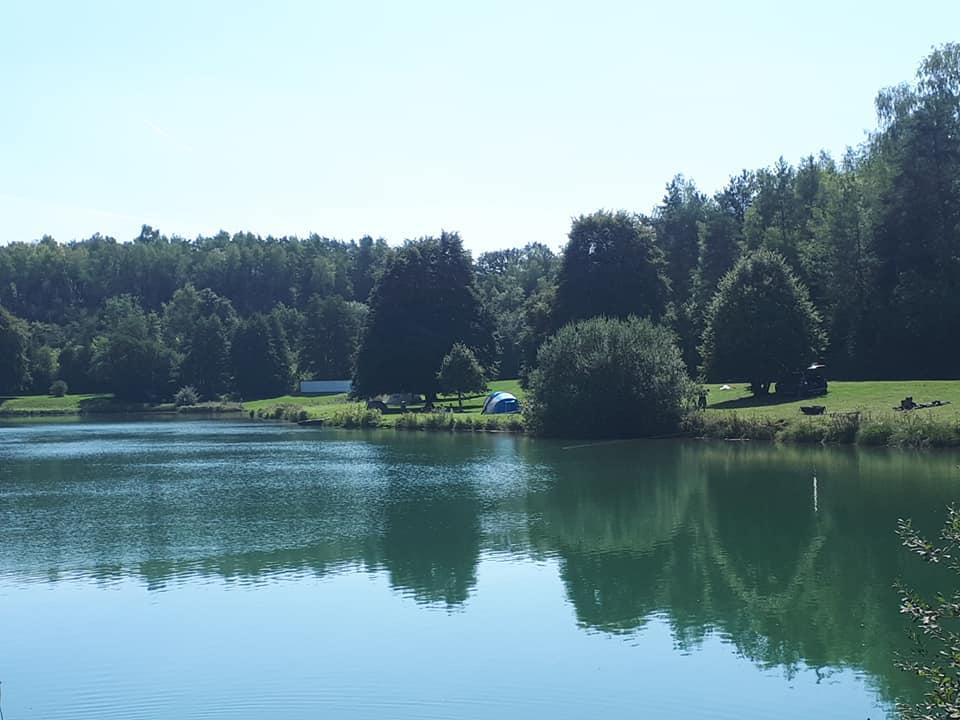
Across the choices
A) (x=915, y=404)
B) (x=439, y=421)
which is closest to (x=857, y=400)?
(x=915, y=404)

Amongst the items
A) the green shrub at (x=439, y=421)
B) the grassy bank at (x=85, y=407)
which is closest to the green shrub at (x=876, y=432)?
the green shrub at (x=439, y=421)

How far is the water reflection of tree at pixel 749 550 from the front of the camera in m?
17.0

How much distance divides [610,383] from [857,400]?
12294 mm

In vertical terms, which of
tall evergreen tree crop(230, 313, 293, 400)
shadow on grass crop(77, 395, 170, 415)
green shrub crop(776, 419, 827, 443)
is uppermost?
tall evergreen tree crop(230, 313, 293, 400)

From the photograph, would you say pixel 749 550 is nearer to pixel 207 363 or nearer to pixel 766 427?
pixel 766 427

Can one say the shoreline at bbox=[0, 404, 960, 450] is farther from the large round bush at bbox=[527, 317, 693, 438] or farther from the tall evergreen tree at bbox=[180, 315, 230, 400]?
the tall evergreen tree at bbox=[180, 315, 230, 400]

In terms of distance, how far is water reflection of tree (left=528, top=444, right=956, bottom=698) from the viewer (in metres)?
17.0

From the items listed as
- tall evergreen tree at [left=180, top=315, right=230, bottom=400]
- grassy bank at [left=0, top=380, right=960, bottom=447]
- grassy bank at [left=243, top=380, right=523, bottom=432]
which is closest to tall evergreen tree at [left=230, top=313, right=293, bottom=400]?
tall evergreen tree at [left=180, top=315, right=230, bottom=400]

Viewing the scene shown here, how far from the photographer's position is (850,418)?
4419cm

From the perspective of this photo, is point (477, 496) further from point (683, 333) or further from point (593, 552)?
point (683, 333)

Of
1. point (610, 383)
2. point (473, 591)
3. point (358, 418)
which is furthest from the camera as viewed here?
point (358, 418)

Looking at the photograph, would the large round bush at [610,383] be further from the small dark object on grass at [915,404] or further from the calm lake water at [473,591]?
the calm lake water at [473,591]

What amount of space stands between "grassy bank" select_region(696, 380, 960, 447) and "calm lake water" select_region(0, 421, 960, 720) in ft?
7.29

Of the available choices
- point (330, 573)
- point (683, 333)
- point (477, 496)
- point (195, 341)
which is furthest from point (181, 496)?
point (195, 341)
